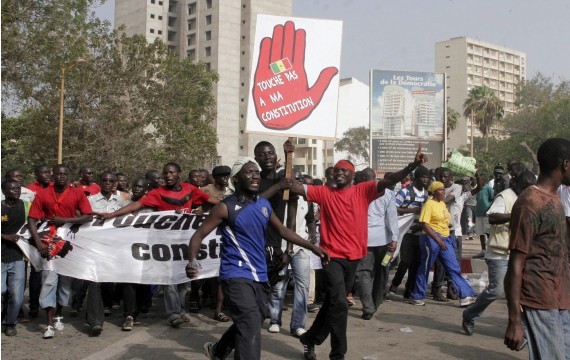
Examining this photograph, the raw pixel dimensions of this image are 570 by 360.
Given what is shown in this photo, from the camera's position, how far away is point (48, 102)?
2948cm

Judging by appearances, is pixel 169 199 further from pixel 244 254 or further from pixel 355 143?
pixel 355 143

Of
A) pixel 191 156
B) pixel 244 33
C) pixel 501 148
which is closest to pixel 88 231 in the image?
pixel 191 156

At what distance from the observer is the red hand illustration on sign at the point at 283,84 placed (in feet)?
24.4

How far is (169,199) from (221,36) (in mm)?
78603

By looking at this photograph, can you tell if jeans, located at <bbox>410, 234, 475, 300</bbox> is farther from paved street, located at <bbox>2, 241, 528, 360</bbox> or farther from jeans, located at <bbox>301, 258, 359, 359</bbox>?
jeans, located at <bbox>301, 258, 359, 359</bbox>

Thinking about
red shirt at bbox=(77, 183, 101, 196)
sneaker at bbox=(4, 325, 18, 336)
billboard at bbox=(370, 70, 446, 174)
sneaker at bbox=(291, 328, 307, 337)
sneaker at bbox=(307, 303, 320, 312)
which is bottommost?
sneaker at bbox=(4, 325, 18, 336)

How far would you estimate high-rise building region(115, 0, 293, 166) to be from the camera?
82.2 metres

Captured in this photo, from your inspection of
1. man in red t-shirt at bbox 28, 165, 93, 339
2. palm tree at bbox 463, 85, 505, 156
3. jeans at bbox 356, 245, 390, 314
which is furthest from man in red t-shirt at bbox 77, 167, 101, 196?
palm tree at bbox 463, 85, 505, 156

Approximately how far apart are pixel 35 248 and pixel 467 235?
15528mm

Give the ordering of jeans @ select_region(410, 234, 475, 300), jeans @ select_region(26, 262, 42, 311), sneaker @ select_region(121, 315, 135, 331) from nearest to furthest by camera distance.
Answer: sneaker @ select_region(121, 315, 135, 331) < jeans @ select_region(26, 262, 42, 311) < jeans @ select_region(410, 234, 475, 300)

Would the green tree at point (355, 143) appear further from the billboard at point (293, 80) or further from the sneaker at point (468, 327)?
the sneaker at point (468, 327)

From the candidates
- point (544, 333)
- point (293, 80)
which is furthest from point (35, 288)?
point (544, 333)

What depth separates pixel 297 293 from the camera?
7.26 meters

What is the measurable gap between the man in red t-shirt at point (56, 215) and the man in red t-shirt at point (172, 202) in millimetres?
325
